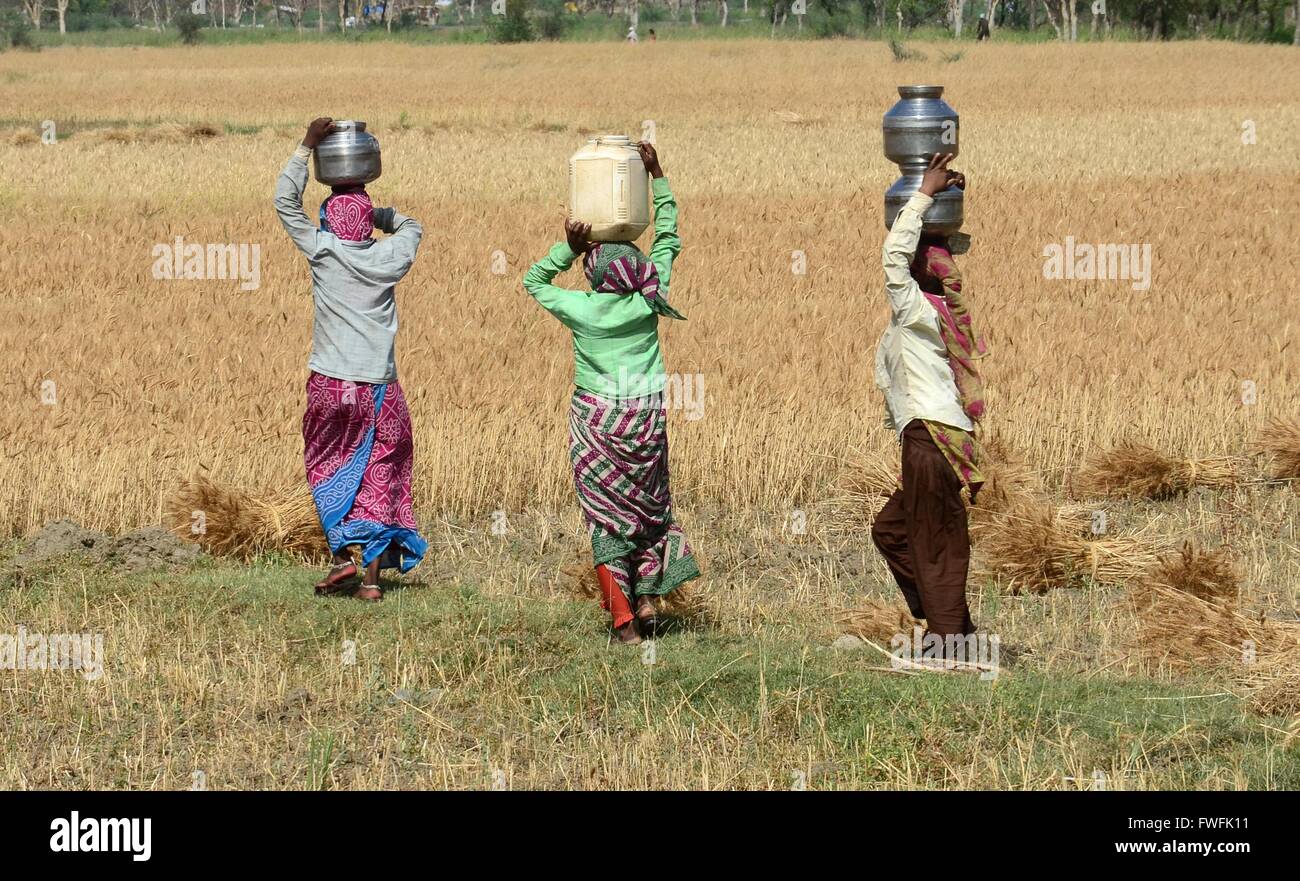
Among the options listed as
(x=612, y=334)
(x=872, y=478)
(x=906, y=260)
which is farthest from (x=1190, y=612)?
(x=872, y=478)

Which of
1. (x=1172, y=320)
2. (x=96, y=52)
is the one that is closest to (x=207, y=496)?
(x=1172, y=320)

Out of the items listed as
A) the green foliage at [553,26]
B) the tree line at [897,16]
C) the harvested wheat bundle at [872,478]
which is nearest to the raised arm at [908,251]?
the harvested wheat bundle at [872,478]

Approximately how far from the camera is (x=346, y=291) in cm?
699

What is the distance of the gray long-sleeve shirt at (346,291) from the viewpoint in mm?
6961

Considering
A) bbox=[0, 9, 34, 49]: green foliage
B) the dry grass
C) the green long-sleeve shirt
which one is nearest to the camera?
the green long-sleeve shirt

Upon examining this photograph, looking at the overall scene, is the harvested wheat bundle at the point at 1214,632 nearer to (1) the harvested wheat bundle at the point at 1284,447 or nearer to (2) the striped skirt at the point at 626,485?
(2) the striped skirt at the point at 626,485

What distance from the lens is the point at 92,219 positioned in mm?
19234

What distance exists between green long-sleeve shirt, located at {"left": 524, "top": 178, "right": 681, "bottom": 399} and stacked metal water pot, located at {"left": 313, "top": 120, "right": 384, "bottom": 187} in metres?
0.99

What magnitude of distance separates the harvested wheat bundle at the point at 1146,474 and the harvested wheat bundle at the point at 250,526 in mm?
4156

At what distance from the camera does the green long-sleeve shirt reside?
6395 mm

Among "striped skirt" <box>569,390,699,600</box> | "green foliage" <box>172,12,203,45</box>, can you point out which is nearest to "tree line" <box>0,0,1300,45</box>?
"green foliage" <box>172,12,203,45</box>

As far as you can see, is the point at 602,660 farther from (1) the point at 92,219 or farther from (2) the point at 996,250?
(1) the point at 92,219

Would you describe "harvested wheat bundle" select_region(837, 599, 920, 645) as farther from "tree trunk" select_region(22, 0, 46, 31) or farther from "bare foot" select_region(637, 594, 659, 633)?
"tree trunk" select_region(22, 0, 46, 31)

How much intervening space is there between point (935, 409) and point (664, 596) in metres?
1.48
